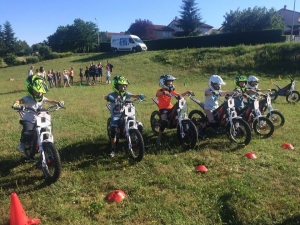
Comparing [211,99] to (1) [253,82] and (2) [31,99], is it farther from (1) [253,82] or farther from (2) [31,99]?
(2) [31,99]

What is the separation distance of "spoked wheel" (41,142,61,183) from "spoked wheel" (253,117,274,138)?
498 centimetres

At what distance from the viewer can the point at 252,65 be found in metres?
25.1

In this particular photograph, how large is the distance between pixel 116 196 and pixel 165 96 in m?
3.27

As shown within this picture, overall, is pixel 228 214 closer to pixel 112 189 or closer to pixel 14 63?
pixel 112 189

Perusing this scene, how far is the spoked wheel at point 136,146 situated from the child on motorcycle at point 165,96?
992 mm

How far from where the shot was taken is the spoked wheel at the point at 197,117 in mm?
7684

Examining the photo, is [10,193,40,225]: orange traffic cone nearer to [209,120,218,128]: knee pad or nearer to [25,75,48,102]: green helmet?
[25,75,48,102]: green helmet

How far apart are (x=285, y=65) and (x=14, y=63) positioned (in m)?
43.0

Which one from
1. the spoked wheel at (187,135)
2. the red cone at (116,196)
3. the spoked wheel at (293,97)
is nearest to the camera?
the red cone at (116,196)

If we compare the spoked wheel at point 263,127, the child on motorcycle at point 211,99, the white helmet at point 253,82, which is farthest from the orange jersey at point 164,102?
the white helmet at point 253,82

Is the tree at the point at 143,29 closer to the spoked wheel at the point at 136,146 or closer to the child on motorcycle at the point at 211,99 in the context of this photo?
the child on motorcycle at the point at 211,99

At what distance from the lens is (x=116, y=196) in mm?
4527

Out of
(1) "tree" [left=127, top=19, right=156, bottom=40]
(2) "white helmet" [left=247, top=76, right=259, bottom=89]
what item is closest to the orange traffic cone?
(2) "white helmet" [left=247, top=76, right=259, bottom=89]

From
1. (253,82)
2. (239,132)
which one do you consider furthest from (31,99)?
(253,82)
